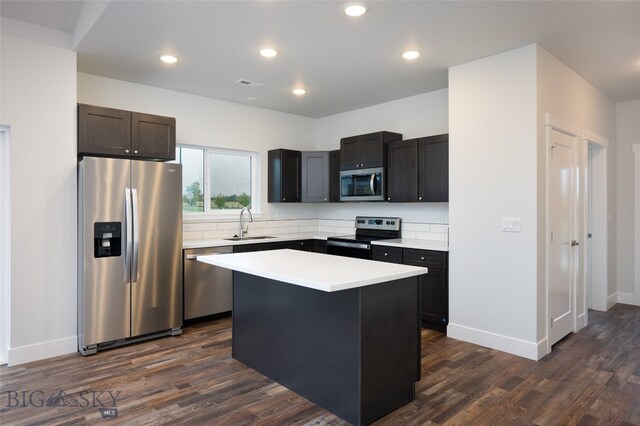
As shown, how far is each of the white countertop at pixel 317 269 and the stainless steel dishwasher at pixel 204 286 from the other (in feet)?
4.26

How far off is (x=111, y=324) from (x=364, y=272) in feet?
8.29

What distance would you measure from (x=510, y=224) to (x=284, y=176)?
310 centimetres

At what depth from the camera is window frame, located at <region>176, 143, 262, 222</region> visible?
5.09 m

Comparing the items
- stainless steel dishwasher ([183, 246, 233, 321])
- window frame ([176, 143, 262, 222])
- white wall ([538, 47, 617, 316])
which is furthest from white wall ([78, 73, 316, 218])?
white wall ([538, 47, 617, 316])

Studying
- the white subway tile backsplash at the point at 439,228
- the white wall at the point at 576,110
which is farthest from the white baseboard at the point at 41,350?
the white wall at the point at 576,110

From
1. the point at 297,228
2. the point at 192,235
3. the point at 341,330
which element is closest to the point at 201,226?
the point at 192,235

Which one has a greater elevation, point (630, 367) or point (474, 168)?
point (474, 168)

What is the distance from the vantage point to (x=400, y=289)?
260 cm

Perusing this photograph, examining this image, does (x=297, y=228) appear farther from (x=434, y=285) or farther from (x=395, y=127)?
(x=434, y=285)

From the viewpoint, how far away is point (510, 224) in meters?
3.57

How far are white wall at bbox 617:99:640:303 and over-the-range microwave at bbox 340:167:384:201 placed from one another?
3.27m

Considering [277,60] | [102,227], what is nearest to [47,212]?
[102,227]

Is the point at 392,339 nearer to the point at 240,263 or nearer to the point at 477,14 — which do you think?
the point at 240,263

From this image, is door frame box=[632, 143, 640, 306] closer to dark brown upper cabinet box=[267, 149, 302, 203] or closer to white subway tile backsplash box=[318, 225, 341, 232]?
white subway tile backsplash box=[318, 225, 341, 232]
